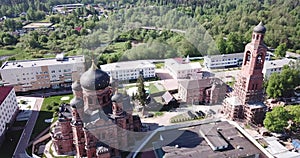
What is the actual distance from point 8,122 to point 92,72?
17028 mm

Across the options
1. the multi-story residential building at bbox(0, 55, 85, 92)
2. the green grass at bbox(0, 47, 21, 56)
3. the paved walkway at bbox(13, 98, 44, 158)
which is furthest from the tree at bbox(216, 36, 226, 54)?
the green grass at bbox(0, 47, 21, 56)

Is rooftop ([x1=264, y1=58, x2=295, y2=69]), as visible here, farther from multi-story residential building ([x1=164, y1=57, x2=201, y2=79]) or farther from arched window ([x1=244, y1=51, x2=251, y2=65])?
arched window ([x1=244, y1=51, x2=251, y2=65])

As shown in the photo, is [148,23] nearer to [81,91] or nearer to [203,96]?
[203,96]

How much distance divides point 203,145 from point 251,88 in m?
11.3

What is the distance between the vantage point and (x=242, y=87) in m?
35.5

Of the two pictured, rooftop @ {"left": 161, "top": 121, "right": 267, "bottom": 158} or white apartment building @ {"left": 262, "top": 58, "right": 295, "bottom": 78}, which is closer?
rooftop @ {"left": 161, "top": 121, "right": 267, "bottom": 158}

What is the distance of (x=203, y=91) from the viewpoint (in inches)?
1656

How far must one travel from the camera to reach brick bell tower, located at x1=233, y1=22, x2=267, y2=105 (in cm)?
3297

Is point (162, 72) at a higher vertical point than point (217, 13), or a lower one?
lower

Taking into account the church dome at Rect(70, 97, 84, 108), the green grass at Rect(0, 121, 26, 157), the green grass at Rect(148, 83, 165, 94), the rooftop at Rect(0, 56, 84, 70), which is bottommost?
the green grass at Rect(0, 121, 26, 157)

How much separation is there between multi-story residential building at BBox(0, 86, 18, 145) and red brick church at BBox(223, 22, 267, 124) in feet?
101

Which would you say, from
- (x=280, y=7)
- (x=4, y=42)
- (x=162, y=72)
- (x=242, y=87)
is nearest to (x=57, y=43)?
(x=4, y=42)

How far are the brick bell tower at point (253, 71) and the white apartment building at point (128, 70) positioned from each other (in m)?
20.3

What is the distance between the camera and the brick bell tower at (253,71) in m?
33.0
